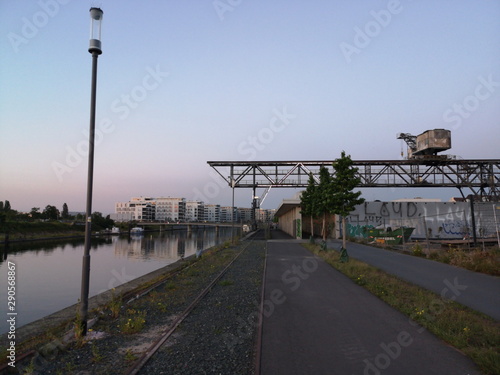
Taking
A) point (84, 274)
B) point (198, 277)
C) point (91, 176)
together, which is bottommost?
point (198, 277)

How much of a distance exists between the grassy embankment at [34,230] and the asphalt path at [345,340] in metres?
55.9

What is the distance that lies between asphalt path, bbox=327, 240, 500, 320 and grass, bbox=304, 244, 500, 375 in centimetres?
60

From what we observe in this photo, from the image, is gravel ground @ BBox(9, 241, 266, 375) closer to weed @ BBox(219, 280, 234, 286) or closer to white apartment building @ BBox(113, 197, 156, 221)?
weed @ BBox(219, 280, 234, 286)

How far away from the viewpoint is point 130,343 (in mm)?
6875

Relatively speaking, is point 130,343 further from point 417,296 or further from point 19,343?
point 417,296

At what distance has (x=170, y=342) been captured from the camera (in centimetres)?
682

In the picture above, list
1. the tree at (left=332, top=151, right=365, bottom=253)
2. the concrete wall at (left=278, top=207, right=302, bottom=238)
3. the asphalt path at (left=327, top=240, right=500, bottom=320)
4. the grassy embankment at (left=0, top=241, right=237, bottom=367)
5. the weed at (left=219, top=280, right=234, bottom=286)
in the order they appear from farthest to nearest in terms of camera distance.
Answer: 1. the concrete wall at (left=278, top=207, right=302, bottom=238)
2. the tree at (left=332, top=151, right=365, bottom=253)
3. the weed at (left=219, top=280, right=234, bottom=286)
4. the asphalt path at (left=327, top=240, right=500, bottom=320)
5. the grassy embankment at (left=0, top=241, right=237, bottom=367)

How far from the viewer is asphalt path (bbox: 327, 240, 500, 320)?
946 cm

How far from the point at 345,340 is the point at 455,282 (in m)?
8.13

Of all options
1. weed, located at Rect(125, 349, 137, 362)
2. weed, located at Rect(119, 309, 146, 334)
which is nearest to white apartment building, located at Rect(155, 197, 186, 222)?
weed, located at Rect(119, 309, 146, 334)

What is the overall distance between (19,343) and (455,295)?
1217 cm

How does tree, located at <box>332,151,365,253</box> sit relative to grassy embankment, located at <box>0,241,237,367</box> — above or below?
above

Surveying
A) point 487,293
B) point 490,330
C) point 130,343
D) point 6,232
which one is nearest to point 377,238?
point 487,293

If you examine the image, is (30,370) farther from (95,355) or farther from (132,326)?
(132,326)
